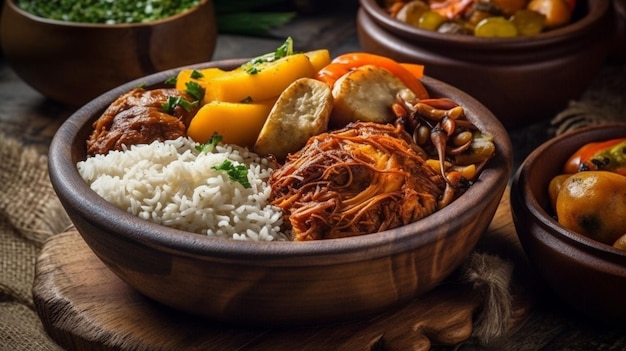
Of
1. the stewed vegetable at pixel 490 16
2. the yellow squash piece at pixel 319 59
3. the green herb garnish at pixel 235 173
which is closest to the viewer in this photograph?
the green herb garnish at pixel 235 173

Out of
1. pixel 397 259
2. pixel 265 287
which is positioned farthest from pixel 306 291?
pixel 397 259

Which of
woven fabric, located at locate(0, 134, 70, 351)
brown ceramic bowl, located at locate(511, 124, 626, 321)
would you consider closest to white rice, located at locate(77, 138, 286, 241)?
woven fabric, located at locate(0, 134, 70, 351)

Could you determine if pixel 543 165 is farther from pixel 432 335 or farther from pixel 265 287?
pixel 265 287

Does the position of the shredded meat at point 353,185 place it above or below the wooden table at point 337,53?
above

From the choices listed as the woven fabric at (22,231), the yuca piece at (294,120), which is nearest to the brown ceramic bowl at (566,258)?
the yuca piece at (294,120)

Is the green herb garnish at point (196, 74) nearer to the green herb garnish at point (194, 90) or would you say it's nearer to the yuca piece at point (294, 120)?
the green herb garnish at point (194, 90)

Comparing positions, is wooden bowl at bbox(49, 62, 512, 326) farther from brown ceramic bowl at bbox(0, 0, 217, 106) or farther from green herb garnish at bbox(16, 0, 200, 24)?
green herb garnish at bbox(16, 0, 200, 24)
